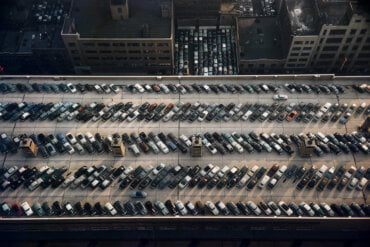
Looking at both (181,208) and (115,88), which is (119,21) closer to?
(115,88)

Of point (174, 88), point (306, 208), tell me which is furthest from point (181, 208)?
point (174, 88)

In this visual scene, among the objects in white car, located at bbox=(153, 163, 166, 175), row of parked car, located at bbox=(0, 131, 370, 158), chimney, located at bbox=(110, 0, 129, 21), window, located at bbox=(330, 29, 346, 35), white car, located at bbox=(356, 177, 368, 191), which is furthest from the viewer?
chimney, located at bbox=(110, 0, 129, 21)

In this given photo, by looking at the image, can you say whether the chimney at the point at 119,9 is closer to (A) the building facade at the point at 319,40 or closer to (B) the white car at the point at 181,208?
(A) the building facade at the point at 319,40

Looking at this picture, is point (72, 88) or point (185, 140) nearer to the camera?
point (185, 140)

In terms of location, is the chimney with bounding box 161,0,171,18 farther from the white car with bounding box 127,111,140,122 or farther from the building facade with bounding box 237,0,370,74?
the white car with bounding box 127,111,140,122

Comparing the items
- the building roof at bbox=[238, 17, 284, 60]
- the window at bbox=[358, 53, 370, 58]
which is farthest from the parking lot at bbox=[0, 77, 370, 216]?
the building roof at bbox=[238, 17, 284, 60]

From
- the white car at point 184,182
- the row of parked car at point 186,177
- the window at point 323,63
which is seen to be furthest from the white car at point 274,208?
the window at point 323,63
